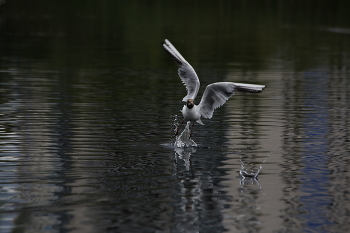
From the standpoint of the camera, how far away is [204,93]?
16.9m

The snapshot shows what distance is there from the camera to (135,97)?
24.7 metres

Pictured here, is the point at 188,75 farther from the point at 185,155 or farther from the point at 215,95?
the point at 185,155

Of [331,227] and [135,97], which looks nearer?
[331,227]

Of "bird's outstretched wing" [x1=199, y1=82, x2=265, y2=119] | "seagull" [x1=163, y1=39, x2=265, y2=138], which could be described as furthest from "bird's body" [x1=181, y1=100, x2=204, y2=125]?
"bird's outstretched wing" [x1=199, y1=82, x2=265, y2=119]

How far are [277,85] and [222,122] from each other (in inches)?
413

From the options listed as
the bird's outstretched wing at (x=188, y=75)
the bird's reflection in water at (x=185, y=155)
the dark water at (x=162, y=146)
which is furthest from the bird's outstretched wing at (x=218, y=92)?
the bird's reflection in water at (x=185, y=155)

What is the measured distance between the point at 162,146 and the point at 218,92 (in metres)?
1.95

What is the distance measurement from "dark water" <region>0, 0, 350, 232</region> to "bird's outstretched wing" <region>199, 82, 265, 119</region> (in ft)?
2.61

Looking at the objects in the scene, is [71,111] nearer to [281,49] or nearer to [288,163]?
[288,163]

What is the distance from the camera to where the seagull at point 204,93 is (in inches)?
640

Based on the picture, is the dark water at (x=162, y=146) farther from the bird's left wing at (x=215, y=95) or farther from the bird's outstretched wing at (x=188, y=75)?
the bird's outstretched wing at (x=188, y=75)

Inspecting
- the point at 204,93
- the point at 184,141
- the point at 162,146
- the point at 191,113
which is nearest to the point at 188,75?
the point at 204,93

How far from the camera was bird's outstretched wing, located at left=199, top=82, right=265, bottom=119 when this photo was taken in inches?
634

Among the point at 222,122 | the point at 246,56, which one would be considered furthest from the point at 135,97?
the point at 246,56
